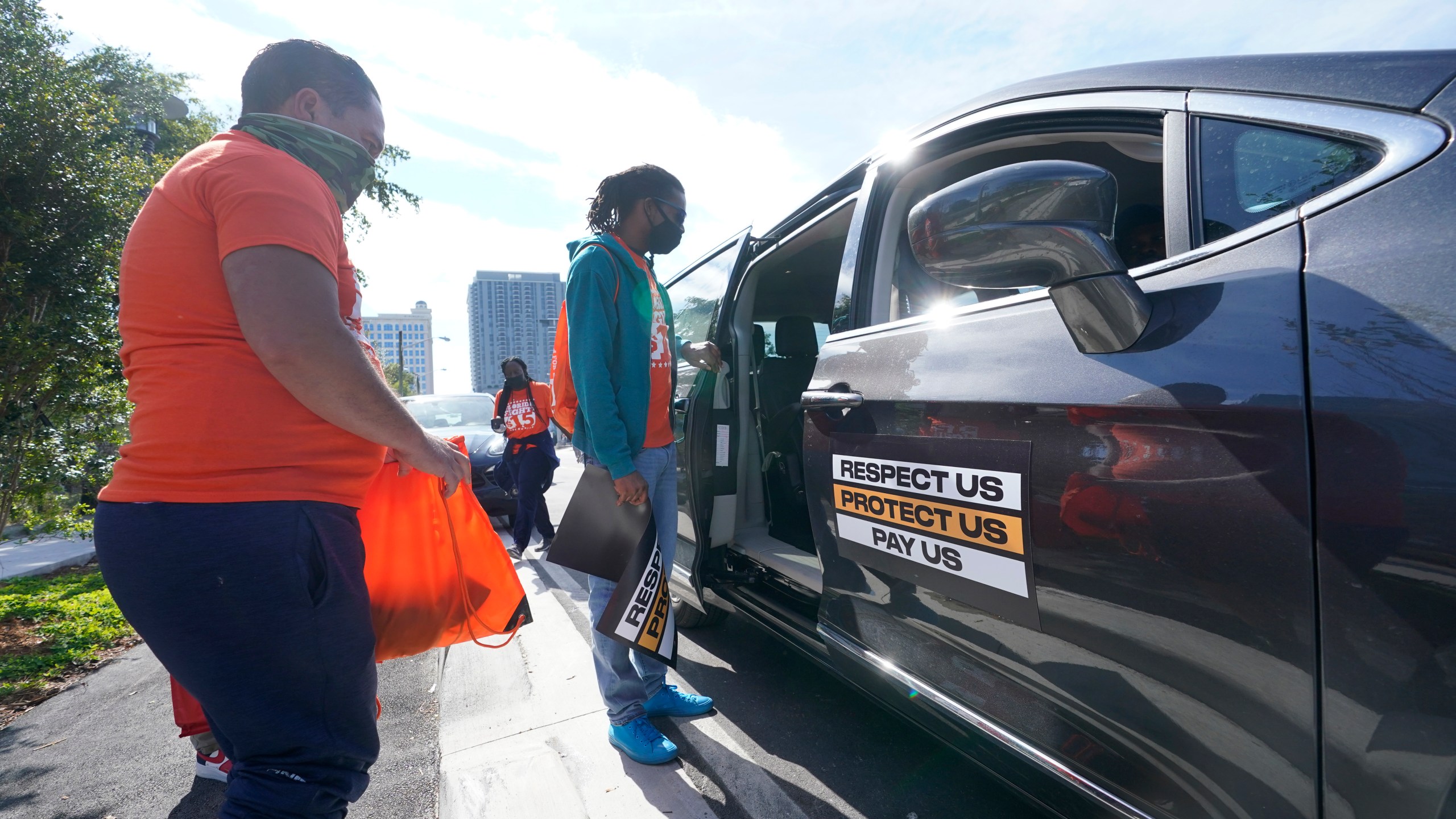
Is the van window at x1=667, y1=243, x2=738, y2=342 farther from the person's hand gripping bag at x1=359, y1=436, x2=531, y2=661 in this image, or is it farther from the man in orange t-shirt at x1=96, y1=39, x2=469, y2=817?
the man in orange t-shirt at x1=96, y1=39, x2=469, y2=817

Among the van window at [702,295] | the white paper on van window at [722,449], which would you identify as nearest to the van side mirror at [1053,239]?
the white paper on van window at [722,449]

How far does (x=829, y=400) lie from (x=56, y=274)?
502 centimetres

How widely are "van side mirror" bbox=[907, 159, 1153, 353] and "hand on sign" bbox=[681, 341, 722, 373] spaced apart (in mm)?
1515

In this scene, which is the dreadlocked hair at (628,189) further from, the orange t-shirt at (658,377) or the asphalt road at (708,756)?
the asphalt road at (708,756)

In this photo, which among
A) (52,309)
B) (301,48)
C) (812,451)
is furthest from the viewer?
(52,309)

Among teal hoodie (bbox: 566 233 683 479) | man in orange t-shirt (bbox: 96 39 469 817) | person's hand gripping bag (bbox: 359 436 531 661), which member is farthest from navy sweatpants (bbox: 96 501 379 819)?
teal hoodie (bbox: 566 233 683 479)

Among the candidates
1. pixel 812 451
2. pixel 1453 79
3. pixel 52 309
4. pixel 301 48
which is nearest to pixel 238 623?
pixel 301 48

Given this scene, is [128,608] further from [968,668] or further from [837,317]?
[837,317]

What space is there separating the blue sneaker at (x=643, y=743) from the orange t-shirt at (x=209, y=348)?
1.38 meters

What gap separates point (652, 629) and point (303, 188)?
1522 millimetres

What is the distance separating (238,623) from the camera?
1.03 meters

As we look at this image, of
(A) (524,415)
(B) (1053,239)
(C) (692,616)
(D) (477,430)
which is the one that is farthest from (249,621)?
(D) (477,430)

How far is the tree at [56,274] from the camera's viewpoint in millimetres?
3900

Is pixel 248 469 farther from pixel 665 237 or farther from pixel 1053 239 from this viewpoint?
pixel 665 237
